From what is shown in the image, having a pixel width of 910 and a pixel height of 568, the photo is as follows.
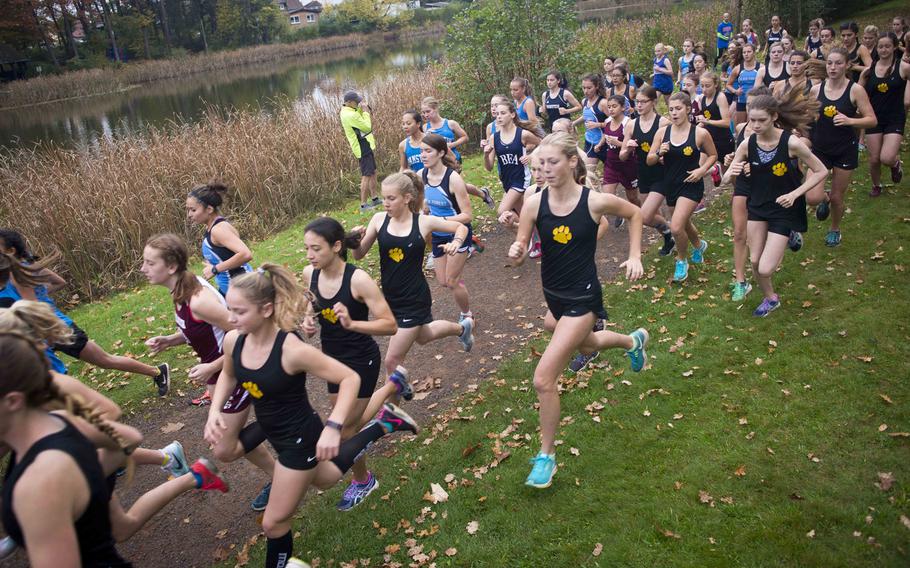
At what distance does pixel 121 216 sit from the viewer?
11.8 meters

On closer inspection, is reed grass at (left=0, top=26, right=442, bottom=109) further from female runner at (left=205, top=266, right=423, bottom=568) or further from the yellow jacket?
female runner at (left=205, top=266, right=423, bottom=568)

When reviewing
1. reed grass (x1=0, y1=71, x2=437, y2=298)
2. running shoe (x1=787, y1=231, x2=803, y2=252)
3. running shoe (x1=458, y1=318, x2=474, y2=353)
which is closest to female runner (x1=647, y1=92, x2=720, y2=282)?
running shoe (x1=787, y1=231, x2=803, y2=252)

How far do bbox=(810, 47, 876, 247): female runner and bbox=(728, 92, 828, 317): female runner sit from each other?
1.70 meters

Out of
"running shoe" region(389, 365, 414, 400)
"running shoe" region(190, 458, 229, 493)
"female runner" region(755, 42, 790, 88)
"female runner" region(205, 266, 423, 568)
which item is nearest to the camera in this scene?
"female runner" region(205, 266, 423, 568)

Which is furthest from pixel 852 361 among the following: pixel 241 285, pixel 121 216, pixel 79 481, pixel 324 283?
pixel 121 216

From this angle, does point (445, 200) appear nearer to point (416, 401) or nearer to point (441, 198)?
point (441, 198)

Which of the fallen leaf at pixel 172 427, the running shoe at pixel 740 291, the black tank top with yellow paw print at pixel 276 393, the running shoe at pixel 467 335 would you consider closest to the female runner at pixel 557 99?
the running shoe at pixel 740 291

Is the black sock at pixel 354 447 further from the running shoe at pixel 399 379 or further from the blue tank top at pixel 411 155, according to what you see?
the blue tank top at pixel 411 155

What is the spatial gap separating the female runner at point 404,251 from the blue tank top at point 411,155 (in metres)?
3.96

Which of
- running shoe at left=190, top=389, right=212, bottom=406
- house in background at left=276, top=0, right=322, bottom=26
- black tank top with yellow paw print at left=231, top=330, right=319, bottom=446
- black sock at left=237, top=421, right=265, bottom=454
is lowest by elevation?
running shoe at left=190, top=389, right=212, bottom=406

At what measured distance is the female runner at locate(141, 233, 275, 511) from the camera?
4.62 m

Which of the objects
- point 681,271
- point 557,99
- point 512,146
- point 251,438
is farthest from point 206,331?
point 557,99

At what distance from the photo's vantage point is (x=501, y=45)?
17.4 meters

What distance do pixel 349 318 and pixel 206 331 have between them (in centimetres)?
153
